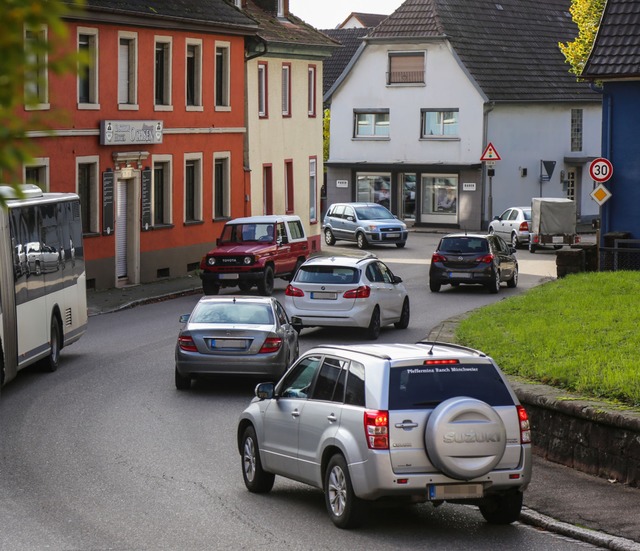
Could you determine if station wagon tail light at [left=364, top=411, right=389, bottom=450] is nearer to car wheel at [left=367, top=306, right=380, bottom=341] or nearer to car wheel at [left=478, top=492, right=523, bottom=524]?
car wheel at [left=478, top=492, right=523, bottom=524]

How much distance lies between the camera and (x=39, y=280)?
73.6 ft

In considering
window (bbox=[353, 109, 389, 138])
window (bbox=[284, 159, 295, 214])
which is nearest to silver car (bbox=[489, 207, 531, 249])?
window (bbox=[284, 159, 295, 214])

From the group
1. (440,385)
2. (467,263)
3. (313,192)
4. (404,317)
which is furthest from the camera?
(313,192)

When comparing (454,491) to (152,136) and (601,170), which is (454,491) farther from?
(152,136)

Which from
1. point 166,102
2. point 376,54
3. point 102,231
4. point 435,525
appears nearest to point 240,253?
point 102,231

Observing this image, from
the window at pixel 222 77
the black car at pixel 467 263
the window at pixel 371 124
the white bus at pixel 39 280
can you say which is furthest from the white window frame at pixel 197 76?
the window at pixel 371 124

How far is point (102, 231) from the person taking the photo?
124ft

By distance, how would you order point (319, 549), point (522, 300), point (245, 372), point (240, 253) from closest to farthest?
point (319, 549), point (245, 372), point (522, 300), point (240, 253)

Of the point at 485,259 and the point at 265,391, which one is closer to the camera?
the point at 265,391

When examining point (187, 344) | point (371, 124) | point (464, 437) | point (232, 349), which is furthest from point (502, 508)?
point (371, 124)

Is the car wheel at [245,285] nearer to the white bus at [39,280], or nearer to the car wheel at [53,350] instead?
the white bus at [39,280]

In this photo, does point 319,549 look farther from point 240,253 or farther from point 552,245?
point 552,245

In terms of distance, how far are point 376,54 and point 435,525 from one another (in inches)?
2243

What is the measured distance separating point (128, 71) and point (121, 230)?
4.32m
